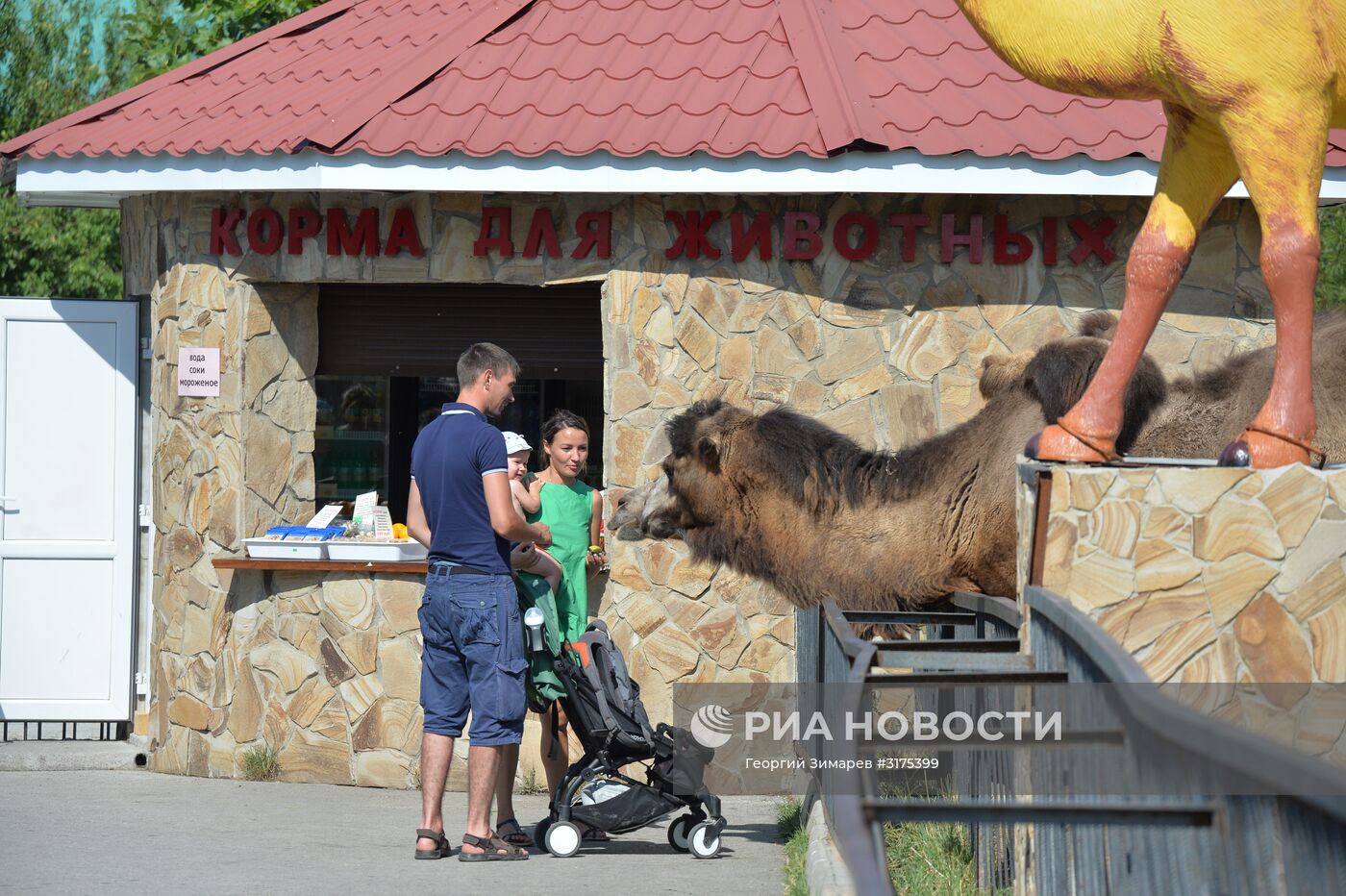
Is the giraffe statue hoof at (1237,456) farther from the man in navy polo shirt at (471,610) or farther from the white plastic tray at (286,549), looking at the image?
the white plastic tray at (286,549)

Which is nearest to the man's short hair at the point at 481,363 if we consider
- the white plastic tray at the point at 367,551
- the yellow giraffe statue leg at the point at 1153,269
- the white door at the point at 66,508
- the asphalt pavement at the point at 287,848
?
the asphalt pavement at the point at 287,848

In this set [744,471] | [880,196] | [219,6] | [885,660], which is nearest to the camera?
[885,660]

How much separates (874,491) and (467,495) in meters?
1.78

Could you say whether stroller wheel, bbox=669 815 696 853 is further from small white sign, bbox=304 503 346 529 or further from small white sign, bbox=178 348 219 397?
small white sign, bbox=178 348 219 397

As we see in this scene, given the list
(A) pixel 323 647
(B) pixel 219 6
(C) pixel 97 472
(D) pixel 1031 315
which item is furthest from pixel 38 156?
(B) pixel 219 6

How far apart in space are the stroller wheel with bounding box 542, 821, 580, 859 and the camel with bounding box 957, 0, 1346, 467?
312 centimetres

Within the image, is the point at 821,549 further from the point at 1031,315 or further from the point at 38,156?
the point at 38,156

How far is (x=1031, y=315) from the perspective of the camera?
874cm

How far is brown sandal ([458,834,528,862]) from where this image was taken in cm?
669

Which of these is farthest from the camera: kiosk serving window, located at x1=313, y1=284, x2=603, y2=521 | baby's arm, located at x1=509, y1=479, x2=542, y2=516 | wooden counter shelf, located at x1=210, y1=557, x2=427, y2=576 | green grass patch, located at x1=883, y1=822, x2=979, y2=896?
kiosk serving window, located at x1=313, y1=284, x2=603, y2=521

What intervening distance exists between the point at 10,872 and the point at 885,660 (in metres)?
4.20

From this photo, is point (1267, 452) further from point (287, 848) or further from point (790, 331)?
point (287, 848)

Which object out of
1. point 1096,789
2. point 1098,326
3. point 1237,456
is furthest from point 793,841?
point 1096,789

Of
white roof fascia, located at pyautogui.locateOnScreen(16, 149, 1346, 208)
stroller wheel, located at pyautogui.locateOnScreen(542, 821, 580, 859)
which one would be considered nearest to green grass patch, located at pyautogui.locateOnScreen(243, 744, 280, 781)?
stroller wheel, located at pyautogui.locateOnScreen(542, 821, 580, 859)
